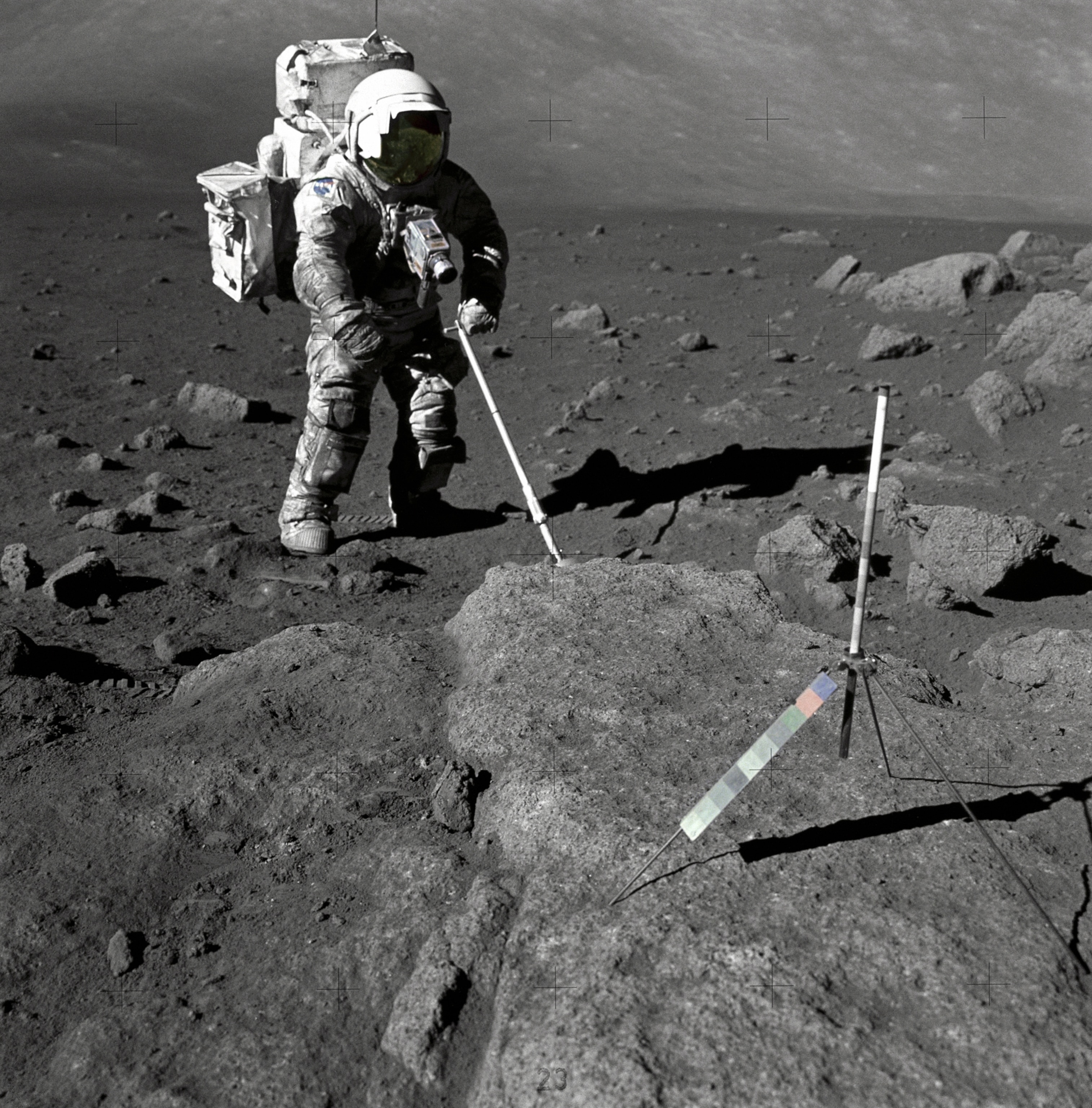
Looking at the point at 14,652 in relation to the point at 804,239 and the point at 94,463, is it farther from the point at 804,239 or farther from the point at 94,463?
the point at 804,239

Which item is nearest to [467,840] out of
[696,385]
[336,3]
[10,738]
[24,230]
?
[10,738]

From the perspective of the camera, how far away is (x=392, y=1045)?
2529mm

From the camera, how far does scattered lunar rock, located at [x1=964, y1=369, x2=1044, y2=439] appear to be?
6383 mm

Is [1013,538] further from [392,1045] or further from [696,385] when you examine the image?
[696,385]

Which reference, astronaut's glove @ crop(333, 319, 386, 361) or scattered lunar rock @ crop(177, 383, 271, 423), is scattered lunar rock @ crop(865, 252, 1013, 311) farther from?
astronaut's glove @ crop(333, 319, 386, 361)

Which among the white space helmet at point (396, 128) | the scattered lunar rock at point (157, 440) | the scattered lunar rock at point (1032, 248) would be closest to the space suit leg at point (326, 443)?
the white space helmet at point (396, 128)

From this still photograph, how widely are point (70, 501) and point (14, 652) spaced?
2.28 metres

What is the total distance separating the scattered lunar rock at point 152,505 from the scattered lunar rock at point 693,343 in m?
3.62

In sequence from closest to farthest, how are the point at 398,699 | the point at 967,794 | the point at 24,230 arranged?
1. the point at 967,794
2. the point at 398,699
3. the point at 24,230

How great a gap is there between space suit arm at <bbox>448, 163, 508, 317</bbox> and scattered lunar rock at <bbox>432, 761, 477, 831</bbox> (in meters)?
2.88

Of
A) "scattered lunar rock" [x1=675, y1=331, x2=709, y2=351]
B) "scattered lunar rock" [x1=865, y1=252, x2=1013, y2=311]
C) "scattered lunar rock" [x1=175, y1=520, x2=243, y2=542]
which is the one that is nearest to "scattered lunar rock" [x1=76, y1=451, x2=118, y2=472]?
"scattered lunar rock" [x1=175, y1=520, x2=243, y2=542]

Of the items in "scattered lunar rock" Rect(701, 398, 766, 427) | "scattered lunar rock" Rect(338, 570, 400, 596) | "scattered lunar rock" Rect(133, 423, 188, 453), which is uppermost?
"scattered lunar rock" Rect(338, 570, 400, 596)

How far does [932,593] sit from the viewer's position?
4.52m

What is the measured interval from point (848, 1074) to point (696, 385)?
19.4 ft
